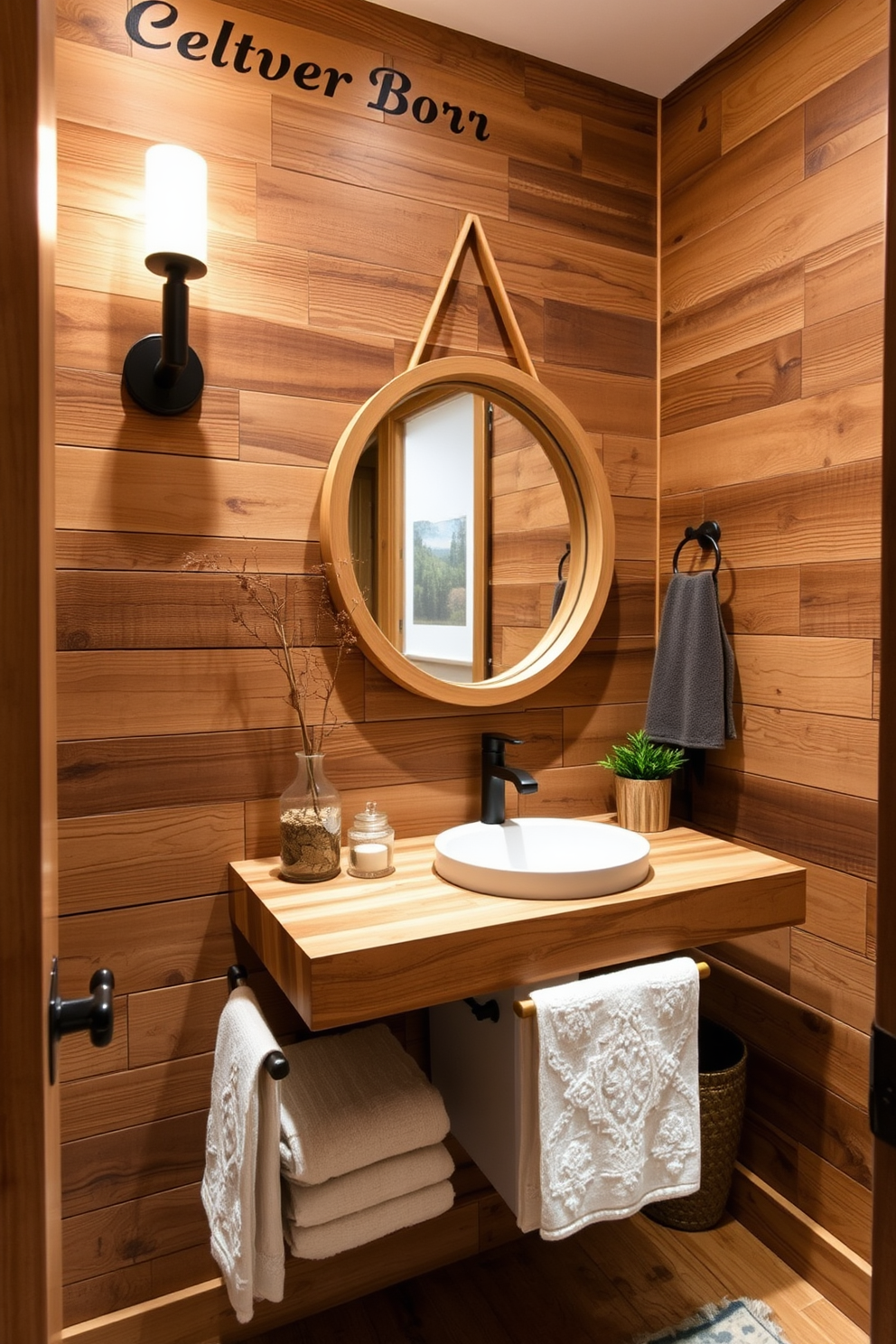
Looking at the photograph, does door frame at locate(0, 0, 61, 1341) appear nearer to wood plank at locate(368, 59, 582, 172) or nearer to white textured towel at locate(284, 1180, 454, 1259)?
white textured towel at locate(284, 1180, 454, 1259)

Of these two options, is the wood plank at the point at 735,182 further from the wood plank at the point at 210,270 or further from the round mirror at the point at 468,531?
the wood plank at the point at 210,270

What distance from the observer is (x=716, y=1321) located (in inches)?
68.3

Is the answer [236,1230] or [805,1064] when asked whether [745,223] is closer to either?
[805,1064]

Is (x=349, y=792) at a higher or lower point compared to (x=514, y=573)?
lower

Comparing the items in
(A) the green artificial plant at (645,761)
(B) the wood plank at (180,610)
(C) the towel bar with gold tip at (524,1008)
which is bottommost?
(C) the towel bar with gold tip at (524,1008)

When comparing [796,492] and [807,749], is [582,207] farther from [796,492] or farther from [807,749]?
[807,749]

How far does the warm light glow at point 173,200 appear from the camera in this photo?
1.48 meters

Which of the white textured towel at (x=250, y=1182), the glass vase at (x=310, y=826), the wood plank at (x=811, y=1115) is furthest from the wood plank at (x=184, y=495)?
the wood plank at (x=811, y=1115)

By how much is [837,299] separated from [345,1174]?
5.91 ft

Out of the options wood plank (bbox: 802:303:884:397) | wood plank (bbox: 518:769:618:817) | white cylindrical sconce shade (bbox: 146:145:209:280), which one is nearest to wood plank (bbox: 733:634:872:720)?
wood plank (bbox: 518:769:618:817)

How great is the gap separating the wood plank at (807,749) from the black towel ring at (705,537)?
0.35 m

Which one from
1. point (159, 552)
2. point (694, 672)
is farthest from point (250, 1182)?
point (694, 672)

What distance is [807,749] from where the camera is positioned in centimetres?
183

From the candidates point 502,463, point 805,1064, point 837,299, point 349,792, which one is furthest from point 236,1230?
point 837,299
